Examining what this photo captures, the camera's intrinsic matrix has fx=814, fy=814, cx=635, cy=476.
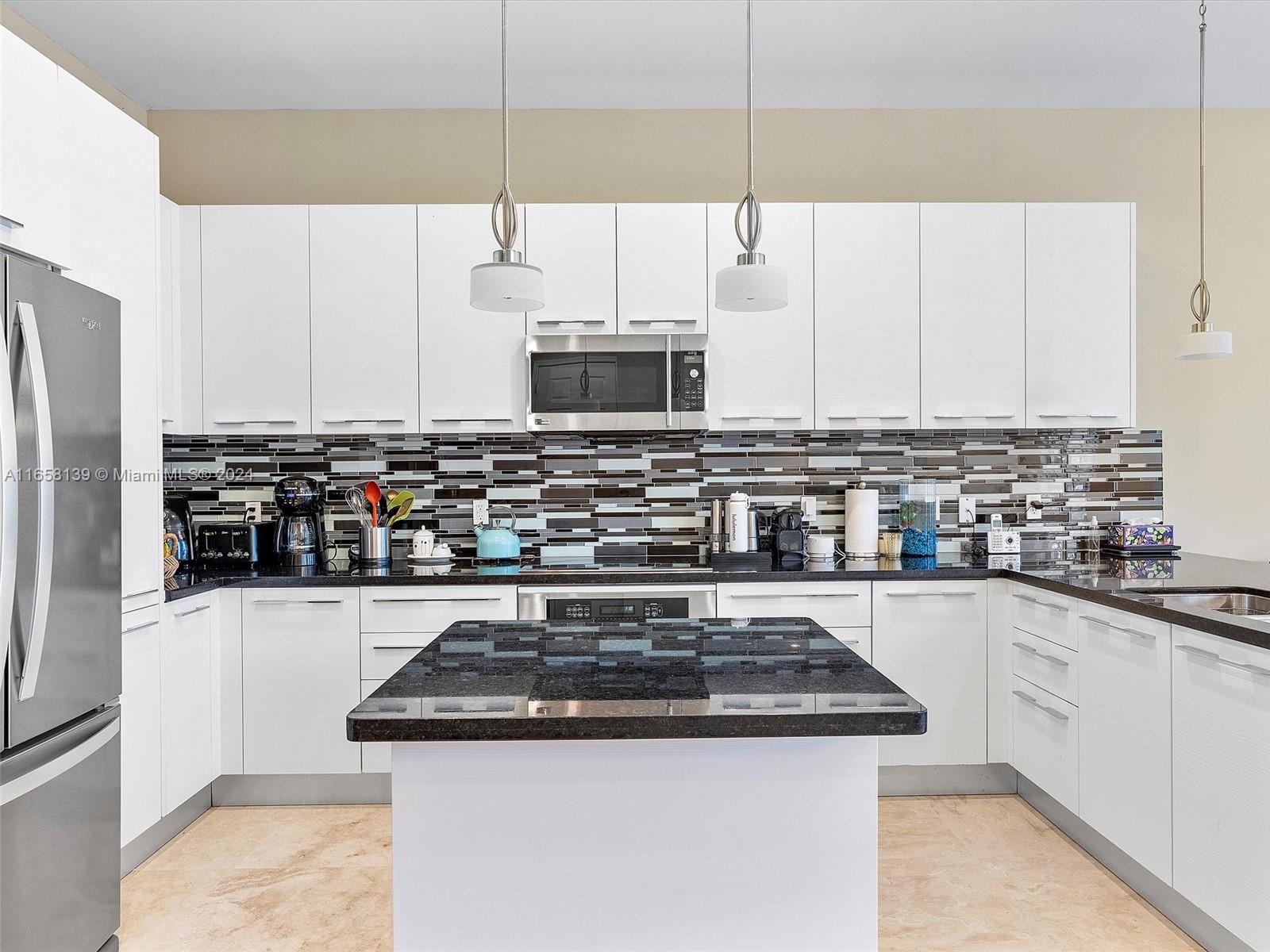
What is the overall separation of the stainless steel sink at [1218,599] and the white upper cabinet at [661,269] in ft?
6.21

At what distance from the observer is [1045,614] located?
9.53 ft

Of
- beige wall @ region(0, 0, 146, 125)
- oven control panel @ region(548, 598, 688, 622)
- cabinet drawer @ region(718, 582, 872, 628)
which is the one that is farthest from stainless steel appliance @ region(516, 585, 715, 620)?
beige wall @ region(0, 0, 146, 125)

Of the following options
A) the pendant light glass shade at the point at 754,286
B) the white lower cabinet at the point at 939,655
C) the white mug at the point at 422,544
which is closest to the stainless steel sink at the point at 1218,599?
the white lower cabinet at the point at 939,655

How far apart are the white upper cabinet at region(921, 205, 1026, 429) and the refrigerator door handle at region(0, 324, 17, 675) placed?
308 centimetres

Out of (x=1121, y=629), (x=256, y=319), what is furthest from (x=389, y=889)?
(x=1121, y=629)

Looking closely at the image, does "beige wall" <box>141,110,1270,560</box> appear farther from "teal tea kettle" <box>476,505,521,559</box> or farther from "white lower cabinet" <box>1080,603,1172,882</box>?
"white lower cabinet" <box>1080,603,1172,882</box>

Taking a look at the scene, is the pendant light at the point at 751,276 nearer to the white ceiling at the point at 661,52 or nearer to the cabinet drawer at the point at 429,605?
the white ceiling at the point at 661,52

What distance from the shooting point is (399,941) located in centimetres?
136

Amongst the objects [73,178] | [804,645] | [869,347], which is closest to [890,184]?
[869,347]

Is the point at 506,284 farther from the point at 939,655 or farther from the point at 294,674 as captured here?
the point at 939,655

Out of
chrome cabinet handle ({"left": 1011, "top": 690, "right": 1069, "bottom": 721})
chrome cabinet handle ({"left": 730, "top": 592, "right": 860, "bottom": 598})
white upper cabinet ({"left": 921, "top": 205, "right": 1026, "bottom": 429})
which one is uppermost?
white upper cabinet ({"left": 921, "top": 205, "right": 1026, "bottom": 429})

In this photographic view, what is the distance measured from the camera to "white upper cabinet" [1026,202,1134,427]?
3.42 m

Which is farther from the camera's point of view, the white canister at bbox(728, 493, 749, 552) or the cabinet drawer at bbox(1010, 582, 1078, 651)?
the white canister at bbox(728, 493, 749, 552)

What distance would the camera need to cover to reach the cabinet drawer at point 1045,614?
9.02ft
